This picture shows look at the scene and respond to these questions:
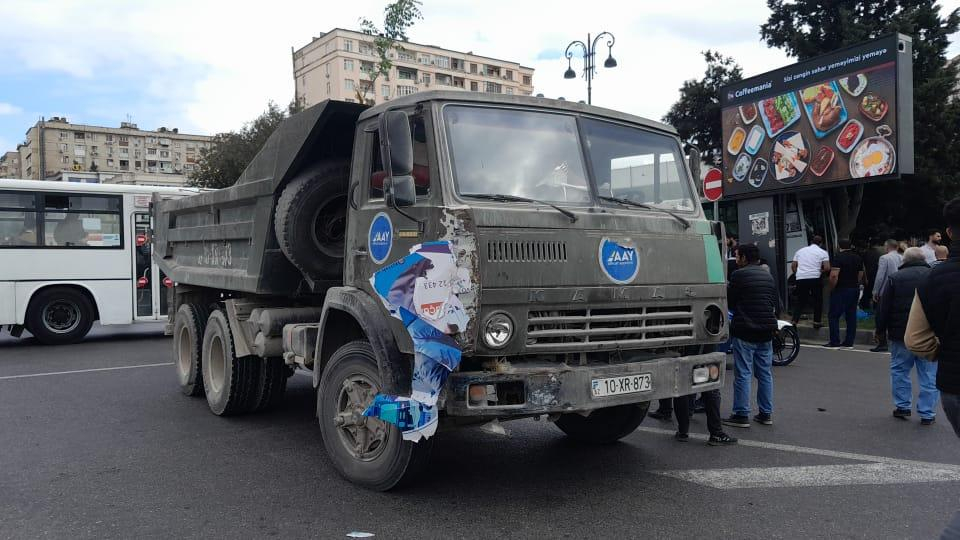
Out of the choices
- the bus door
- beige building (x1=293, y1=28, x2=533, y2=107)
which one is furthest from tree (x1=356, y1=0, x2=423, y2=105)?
beige building (x1=293, y1=28, x2=533, y2=107)

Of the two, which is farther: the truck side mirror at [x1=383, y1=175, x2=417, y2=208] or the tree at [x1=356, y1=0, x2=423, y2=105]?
the tree at [x1=356, y1=0, x2=423, y2=105]

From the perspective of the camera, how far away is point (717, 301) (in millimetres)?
5023

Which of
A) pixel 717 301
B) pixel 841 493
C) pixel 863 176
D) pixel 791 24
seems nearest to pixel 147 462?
pixel 717 301

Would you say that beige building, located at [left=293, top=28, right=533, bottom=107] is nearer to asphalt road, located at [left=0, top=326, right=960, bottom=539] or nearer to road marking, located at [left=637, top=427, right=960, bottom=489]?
asphalt road, located at [left=0, top=326, right=960, bottom=539]

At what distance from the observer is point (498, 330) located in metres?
4.12

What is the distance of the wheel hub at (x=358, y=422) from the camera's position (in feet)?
15.3

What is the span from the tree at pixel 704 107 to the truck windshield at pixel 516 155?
2544 centimetres

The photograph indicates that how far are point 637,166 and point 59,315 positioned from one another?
12187mm

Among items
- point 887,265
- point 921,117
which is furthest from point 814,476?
→ point 921,117

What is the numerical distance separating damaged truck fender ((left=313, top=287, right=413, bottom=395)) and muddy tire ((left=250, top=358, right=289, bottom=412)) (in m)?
1.91

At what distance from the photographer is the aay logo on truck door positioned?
4637 millimetres

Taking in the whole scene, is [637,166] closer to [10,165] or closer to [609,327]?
[609,327]

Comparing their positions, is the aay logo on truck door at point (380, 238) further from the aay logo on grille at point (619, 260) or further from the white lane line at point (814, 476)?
the white lane line at point (814, 476)

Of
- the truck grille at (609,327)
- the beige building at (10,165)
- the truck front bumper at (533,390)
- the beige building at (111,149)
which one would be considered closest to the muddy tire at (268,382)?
the truck front bumper at (533,390)
